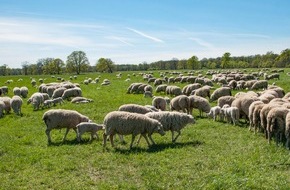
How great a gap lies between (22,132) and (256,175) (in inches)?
495

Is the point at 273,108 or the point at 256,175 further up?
the point at 273,108

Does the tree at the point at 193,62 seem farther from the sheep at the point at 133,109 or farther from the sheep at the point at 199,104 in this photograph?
the sheep at the point at 133,109


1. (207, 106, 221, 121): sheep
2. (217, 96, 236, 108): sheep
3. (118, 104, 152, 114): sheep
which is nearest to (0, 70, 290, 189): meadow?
(118, 104, 152, 114): sheep

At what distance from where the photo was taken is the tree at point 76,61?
128 meters

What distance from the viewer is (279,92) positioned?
2484 centimetres

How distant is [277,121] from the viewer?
1332 centimetres

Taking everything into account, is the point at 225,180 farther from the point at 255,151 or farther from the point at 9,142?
the point at 9,142

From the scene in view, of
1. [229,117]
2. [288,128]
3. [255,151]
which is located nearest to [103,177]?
[255,151]

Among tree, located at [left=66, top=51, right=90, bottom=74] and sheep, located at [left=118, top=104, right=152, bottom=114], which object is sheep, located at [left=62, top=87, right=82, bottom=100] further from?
tree, located at [left=66, top=51, right=90, bottom=74]

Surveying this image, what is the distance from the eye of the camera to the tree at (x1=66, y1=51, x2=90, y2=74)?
420ft

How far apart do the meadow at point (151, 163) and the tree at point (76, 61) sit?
378 ft

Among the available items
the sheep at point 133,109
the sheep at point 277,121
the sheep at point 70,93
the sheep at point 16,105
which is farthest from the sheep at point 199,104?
the sheep at point 70,93

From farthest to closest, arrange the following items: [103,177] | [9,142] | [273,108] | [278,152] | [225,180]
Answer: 1. [9,142]
2. [273,108]
3. [278,152]
4. [103,177]
5. [225,180]

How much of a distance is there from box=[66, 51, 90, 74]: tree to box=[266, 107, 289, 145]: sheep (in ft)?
394
